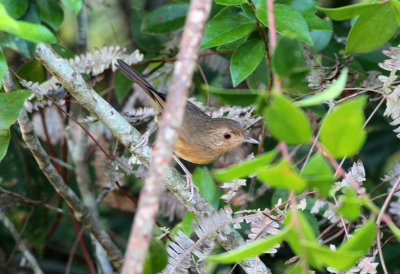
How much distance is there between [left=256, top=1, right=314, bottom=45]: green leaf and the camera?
96.3 inches

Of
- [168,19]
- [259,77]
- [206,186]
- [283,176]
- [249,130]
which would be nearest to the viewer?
[283,176]

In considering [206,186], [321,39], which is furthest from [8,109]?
[321,39]

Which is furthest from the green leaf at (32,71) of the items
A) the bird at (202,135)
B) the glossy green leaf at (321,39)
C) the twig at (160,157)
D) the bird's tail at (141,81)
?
the twig at (160,157)

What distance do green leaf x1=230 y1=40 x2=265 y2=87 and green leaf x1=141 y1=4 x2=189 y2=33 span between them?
38.6 inches

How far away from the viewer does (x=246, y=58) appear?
291 cm

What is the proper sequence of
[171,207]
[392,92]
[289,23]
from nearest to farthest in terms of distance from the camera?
[289,23] → [392,92] → [171,207]

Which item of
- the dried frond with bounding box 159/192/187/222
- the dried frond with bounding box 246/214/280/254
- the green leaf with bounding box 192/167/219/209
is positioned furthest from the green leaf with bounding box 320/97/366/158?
the dried frond with bounding box 159/192/187/222

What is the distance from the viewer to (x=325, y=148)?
139 centimetres

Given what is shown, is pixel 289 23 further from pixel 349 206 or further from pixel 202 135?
pixel 202 135

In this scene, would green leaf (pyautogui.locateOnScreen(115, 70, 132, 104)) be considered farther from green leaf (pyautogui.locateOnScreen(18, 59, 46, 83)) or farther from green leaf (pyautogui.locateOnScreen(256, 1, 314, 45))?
green leaf (pyautogui.locateOnScreen(256, 1, 314, 45))

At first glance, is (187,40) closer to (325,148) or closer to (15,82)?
(325,148)

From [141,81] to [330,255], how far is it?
8.28ft

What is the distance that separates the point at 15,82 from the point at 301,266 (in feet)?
6.99

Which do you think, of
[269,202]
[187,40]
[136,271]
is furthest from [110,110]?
[269,202]
